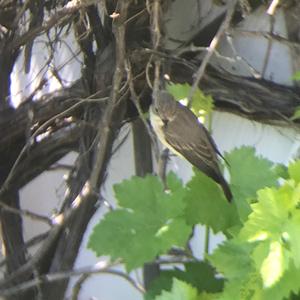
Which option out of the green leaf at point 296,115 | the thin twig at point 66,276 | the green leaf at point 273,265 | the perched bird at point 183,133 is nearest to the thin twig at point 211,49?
the perched bird at point 183,133

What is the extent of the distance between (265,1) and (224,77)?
0.24 metres

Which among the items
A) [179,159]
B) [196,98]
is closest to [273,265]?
[196,98]

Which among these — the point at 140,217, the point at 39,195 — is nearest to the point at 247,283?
the point at 140,217

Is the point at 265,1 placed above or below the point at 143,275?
above

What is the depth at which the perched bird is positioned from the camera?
1.99 metres

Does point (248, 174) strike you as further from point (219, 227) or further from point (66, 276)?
point (66, 276)

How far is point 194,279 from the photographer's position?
6.09 ft

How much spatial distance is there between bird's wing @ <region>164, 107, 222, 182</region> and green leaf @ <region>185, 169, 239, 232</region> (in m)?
0.12

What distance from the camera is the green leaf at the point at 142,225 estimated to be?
1735 mm

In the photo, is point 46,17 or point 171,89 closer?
point 171,89

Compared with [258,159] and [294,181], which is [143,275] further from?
[294,181]

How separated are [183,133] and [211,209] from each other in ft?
0.94

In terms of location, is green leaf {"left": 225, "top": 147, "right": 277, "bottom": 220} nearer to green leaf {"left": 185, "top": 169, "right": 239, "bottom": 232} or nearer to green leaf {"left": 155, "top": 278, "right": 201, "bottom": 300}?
green leaf {"left": 185, "top": 169, "right": 239, "bottom": 232}

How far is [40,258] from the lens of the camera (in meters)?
2.39
